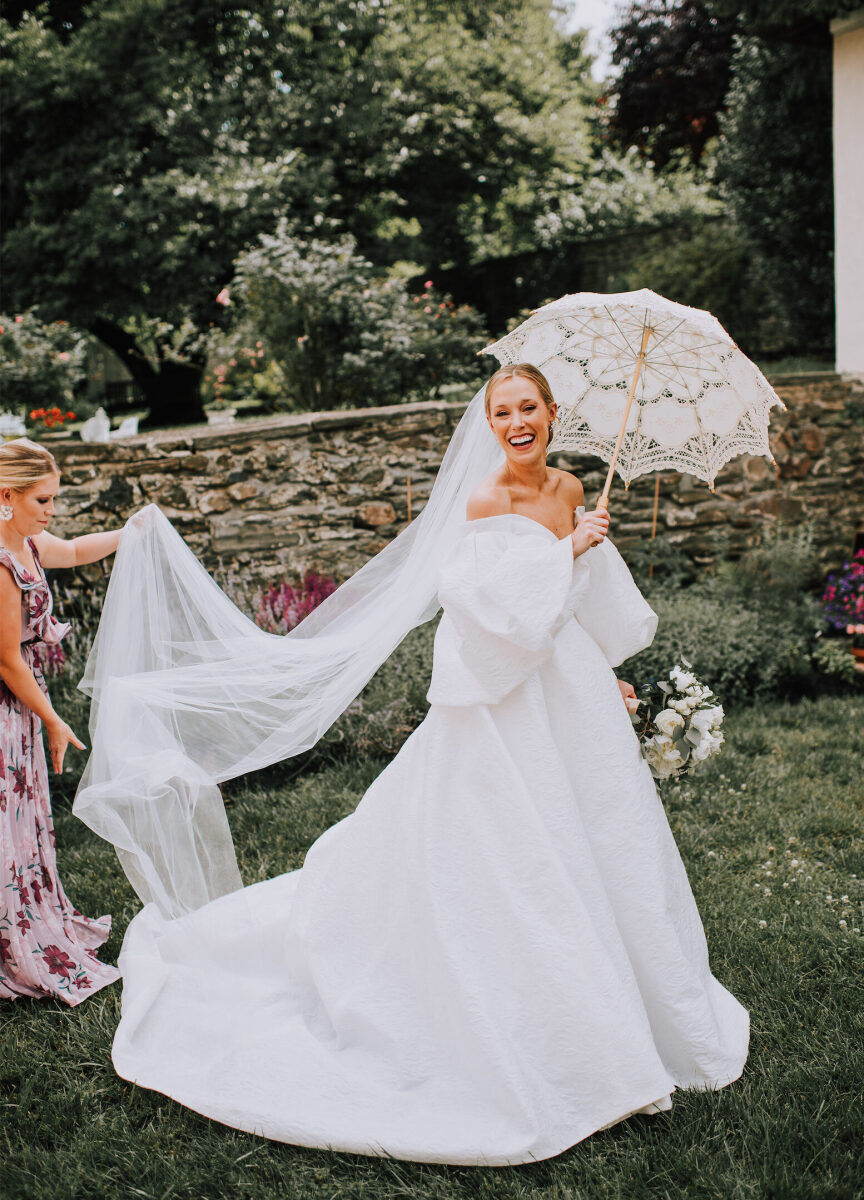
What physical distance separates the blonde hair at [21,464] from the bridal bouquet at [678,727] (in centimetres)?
211

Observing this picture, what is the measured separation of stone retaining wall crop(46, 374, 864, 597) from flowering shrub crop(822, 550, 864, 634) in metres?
0.76

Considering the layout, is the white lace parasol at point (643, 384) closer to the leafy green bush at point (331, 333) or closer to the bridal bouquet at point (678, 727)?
the bridal bouquet at point (678, 727)

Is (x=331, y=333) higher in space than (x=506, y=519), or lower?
higher

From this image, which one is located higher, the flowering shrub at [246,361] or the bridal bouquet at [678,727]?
the flowering shrub at [246,361]

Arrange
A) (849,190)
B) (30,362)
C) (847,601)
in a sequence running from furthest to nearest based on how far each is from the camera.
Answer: (30,362) < (849,190) < (847,601)

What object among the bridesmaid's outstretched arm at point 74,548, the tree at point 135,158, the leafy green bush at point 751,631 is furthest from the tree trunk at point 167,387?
the bridesmaid's outstretched arm at point 74,548

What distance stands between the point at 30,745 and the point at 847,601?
5.85 m

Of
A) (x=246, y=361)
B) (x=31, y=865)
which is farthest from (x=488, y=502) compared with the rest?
(x=246, y=361)

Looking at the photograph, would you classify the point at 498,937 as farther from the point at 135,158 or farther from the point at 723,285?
the point at 135,158

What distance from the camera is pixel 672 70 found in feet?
48.4

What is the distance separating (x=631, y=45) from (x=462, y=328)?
8.21 m

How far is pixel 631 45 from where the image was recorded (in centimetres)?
1497

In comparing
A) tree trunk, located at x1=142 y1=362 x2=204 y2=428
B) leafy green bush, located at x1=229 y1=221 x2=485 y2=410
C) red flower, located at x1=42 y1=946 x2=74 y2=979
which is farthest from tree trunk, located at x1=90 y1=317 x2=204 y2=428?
red flower, located at x1=42 y1=946 x2=74 y2=979

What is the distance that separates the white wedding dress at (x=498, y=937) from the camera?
93.9 inches
